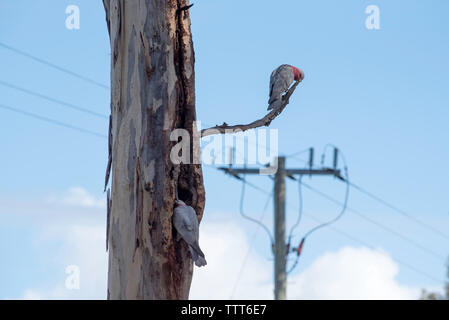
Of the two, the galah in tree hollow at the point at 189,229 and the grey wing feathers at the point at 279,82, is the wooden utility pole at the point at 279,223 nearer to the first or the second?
the grey wing feathers at the point at 279,82

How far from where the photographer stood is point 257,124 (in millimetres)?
5527

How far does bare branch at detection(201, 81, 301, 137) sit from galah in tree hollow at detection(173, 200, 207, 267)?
645mm

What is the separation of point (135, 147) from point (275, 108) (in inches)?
50.6

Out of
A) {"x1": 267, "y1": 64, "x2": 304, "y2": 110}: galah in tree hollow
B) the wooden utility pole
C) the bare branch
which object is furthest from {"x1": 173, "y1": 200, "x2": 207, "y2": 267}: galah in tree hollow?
the wooden utility pole

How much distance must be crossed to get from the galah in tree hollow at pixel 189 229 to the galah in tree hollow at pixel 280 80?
132cm

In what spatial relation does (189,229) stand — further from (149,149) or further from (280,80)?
(280,80)

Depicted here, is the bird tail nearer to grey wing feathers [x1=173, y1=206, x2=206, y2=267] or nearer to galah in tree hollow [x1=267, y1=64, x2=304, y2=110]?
grey wing feathers [x1=173, y1=206, x2=206, y2=267]

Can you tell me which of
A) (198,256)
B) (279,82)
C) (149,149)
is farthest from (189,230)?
(279,82)

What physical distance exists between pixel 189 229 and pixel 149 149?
1.95ft

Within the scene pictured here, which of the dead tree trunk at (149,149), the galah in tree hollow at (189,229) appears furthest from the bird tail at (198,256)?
the dead tree trunk at (149,149)

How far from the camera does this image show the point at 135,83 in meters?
5.04

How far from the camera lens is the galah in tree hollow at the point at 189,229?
485 cm

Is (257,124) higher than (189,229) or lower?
higher
